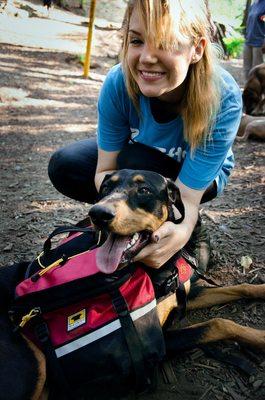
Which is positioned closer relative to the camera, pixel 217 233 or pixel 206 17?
pixel 206 17

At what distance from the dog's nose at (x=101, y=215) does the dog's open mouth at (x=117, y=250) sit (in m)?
0.20

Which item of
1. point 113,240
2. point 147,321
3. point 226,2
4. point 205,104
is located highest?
point 226,2

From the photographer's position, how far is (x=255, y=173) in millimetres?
5137

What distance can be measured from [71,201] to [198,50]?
2493 mm

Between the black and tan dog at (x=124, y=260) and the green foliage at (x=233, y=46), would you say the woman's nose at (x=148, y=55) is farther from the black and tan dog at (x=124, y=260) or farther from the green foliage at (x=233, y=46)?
the green foliage at (x=233, y=46)

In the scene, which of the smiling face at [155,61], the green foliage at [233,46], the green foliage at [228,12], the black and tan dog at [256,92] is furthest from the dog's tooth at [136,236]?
the green foliage at [228,12]

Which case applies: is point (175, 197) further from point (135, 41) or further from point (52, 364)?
point (52, 364)

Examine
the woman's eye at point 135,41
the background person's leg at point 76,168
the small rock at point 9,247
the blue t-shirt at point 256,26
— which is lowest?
the small rock at point 9,247

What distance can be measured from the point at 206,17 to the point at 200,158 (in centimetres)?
85

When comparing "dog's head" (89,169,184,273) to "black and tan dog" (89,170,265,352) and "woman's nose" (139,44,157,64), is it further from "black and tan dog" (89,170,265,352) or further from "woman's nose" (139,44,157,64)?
"woman's nose" (139,44,157,64)

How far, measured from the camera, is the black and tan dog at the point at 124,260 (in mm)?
1992

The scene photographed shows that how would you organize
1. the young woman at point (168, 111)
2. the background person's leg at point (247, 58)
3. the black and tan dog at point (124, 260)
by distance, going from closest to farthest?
the black and tan dog at point (124, 260), the young woman at point (168, 111), the background person's leg at point (247, 58)

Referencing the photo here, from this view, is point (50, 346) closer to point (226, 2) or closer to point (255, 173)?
point (255, 173)

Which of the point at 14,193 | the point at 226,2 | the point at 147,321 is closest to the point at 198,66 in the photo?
the point at 147,321
